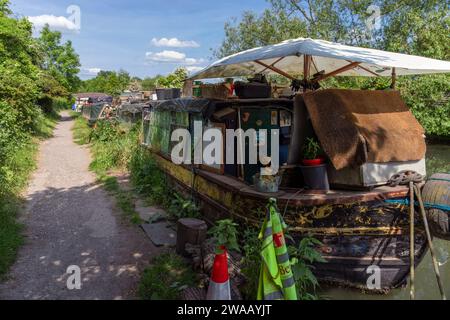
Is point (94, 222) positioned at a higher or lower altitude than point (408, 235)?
lower

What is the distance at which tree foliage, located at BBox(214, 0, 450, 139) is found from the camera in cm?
1296

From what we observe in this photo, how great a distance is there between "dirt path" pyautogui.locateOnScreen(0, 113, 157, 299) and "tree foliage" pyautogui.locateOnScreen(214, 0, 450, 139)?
5.71 metres

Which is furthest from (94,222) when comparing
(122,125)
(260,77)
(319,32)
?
(319,32)

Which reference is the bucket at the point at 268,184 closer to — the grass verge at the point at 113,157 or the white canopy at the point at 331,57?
the white canopy at the point at 331,57

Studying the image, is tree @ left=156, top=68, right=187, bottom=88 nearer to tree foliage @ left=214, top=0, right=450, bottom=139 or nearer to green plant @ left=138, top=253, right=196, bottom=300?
tree foliage @ left=214, top=0, right=450, bottom=139

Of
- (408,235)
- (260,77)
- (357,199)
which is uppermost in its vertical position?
(260,77)

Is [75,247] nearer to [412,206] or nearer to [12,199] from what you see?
[12,199]

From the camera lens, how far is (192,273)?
5051 millimetres

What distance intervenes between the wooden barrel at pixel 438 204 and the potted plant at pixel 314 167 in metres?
1.22

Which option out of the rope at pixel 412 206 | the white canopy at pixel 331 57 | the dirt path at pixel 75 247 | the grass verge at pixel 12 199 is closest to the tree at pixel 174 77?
the grass verge at pixel 12 199

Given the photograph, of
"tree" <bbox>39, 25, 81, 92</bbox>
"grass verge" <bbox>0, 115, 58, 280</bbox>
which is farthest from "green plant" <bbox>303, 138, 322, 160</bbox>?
"tree" <bbox>39, 25, 81, 92</bbox>

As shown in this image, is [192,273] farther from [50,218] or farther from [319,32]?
[319,32]
